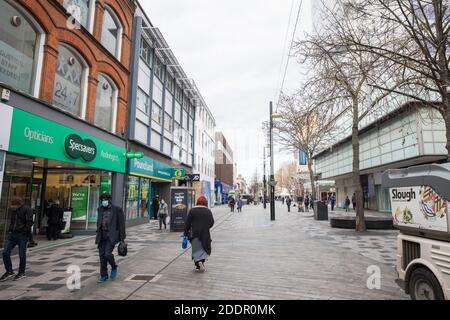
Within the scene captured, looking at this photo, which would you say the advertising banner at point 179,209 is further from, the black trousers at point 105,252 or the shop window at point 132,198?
the black trousers at point 105,252

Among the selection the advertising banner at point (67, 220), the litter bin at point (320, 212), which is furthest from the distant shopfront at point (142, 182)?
the litter bin at point (320, 212)

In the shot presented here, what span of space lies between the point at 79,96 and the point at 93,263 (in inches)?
327

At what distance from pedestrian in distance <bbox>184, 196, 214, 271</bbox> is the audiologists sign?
228 inches

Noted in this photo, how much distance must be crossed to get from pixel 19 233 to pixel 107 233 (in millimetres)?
2044

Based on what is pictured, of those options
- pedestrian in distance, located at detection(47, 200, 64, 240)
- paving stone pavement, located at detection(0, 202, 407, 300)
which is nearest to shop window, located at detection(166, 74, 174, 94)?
pedestrian in distance, located at detection(47, 200, 64, 240)

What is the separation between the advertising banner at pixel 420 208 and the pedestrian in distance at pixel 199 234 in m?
4.06

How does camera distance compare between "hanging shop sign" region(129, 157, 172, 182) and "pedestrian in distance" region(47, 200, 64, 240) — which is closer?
"pedestrian in distance" region(47, 200, 64, 240)

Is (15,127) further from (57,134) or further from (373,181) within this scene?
(373,181)

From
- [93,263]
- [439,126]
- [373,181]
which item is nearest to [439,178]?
[93,263]

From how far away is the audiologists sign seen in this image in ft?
30.5

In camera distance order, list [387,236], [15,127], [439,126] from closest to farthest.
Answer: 1. [15,127]
2. [387,236]
3. [439,126]

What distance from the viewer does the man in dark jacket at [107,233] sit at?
21.2 feet

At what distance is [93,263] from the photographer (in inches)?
328

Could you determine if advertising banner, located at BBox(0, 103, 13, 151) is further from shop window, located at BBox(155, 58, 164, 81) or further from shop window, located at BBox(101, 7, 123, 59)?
shop window, located at BBox(155, 58, 164, 81)
